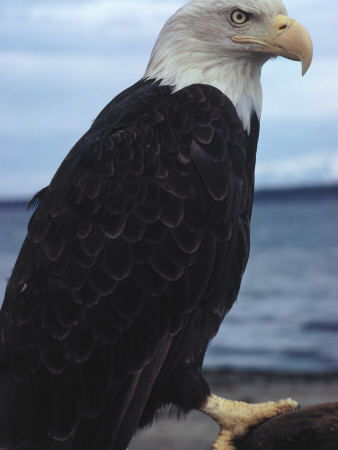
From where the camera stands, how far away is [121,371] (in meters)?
3.13

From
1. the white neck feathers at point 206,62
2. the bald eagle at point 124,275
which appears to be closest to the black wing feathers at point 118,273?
the bald eagle at point 124,275

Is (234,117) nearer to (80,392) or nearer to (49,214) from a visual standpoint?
(49,214)

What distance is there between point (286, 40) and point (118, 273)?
140 centimetres

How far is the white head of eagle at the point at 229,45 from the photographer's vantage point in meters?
3.46

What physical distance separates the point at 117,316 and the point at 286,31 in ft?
5.22

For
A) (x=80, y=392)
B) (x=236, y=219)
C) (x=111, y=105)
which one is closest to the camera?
(x=80, y=392)

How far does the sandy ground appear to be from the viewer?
9242 millimetres

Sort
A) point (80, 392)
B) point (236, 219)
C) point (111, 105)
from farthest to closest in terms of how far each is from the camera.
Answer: point (111, 105) → point (236, 219) → point (80, 392)

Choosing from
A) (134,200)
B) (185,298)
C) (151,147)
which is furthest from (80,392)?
(151,147)

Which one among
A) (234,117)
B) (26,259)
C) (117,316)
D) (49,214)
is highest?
(234,117)

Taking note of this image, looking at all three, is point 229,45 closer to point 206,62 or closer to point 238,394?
point 206,62

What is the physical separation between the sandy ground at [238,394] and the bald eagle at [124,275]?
17.6 feet

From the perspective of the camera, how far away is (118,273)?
310cm

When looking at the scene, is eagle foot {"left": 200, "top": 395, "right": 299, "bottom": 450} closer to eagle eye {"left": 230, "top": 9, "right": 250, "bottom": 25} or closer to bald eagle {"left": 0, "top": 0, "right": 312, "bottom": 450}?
bald eagle {"left": 0, "top": 0, "right": 312, "bottom": 450}
